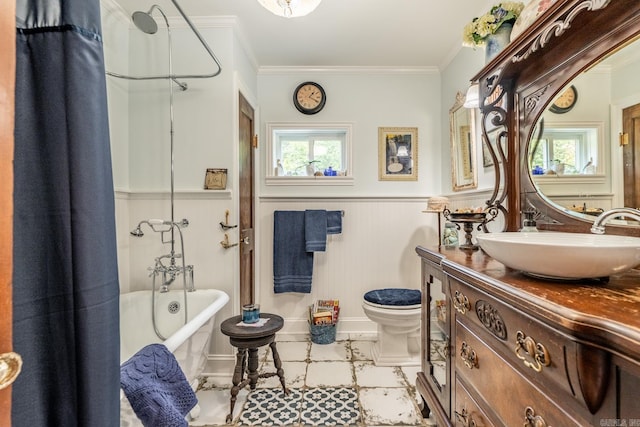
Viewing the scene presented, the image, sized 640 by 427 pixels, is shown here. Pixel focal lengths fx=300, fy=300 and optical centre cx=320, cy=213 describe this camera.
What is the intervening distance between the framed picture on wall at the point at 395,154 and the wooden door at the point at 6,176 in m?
2.62

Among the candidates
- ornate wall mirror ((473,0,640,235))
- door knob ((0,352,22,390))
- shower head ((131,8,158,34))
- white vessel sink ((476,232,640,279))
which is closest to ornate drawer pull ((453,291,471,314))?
white vessel sink ((476,232,640,279))

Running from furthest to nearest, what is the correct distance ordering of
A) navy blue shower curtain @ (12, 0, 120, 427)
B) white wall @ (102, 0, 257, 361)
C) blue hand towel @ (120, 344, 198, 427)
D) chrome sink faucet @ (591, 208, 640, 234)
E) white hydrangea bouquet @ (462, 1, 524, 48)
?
1. white wall @ (102, 0, 257, 361)
2. white hydrangea bouquet @ (462, 1, 524, 48)
3. blue hand towel @ (120, 344, 198, 427)
4. chrome sink faucet @ (591, 208, 640, 234)
5. navy blue shower curtain @ (12, 0, 120, 427)

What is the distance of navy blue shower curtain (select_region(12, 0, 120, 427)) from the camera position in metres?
Result: 0.51

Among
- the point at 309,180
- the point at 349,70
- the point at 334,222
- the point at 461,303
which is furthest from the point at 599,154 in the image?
the point at 349,70

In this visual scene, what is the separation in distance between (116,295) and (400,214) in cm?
252

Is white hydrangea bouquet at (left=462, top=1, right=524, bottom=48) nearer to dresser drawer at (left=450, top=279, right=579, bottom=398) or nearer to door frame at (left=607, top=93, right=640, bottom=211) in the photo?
door frame at (left=607, top=93, right=640, bottom=211)

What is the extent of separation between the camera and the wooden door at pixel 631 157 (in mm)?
969

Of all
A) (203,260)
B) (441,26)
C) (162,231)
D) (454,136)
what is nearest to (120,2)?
(162,231)

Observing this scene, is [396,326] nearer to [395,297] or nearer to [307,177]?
[395,297]

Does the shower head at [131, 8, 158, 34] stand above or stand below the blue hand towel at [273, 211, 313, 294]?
above

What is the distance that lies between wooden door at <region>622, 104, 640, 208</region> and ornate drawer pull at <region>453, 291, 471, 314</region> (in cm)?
61

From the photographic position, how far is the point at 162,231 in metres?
1.97

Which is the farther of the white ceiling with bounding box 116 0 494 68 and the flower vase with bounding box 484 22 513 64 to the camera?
the white ceiling with bounding box 116 0 494 68

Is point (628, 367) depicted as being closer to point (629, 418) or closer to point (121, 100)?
point (629, 418)
